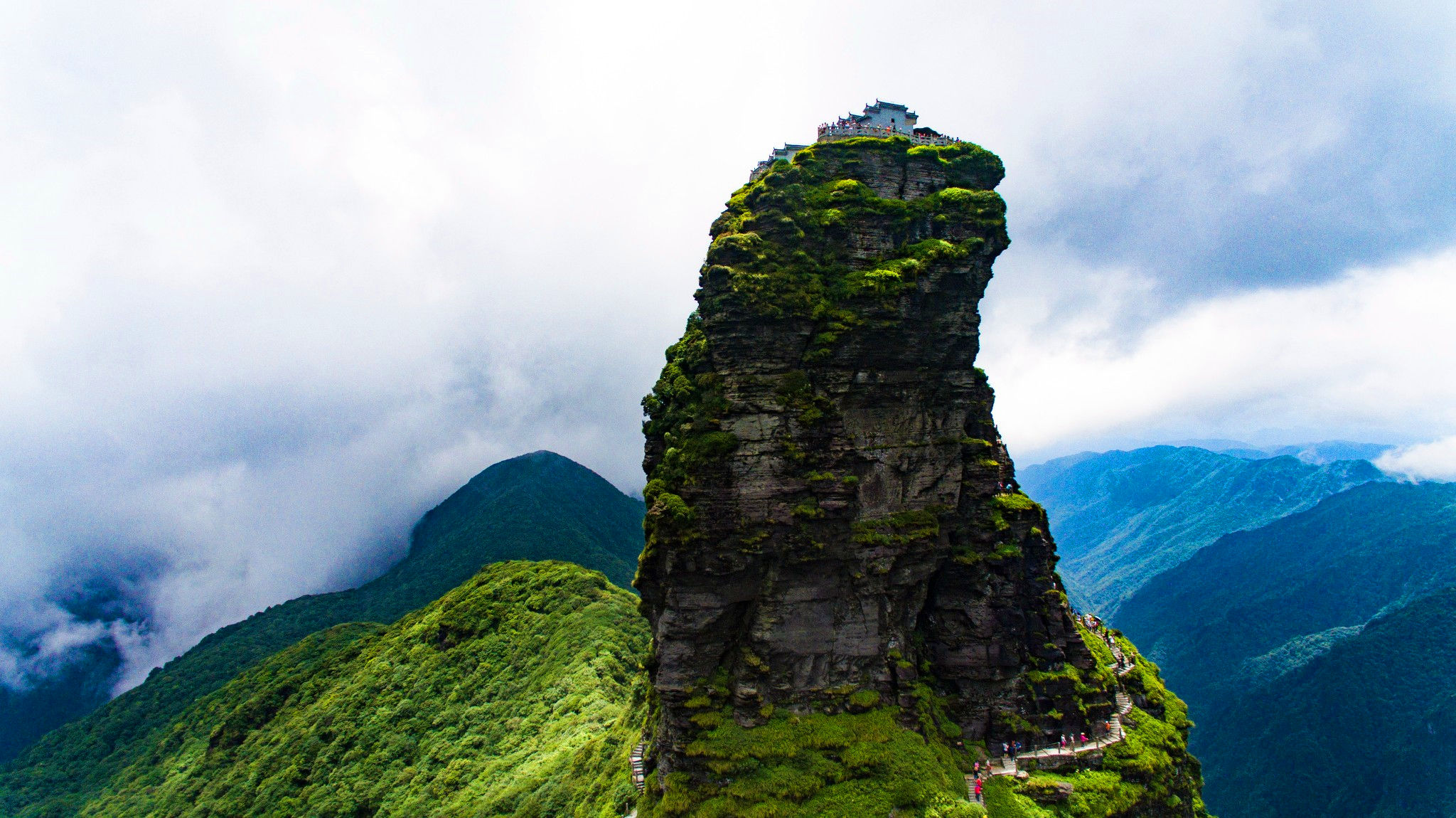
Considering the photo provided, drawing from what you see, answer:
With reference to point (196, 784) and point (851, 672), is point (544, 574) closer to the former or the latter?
point (196, 784)

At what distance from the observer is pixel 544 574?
310 ft

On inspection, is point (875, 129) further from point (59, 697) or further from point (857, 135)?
point (59, 697)

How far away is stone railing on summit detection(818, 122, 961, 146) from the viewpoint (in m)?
41.1

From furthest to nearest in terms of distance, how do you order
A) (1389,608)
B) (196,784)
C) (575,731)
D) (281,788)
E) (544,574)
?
(1389,608), (544,574), (196,784), (281,788), (575,731)

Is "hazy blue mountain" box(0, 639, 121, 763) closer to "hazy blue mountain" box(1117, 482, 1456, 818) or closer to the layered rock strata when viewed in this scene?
the layered rock strata

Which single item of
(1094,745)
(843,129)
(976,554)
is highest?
(843,129)

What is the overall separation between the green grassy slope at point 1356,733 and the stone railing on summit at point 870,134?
151 meters

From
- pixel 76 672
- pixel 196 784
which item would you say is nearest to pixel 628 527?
pixel 196 784

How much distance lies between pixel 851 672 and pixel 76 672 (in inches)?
9152

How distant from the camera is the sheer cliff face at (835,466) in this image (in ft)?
113

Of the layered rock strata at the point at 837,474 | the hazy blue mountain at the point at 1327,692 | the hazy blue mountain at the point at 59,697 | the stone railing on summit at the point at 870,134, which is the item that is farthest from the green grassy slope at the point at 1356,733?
the hazy blue mountain at the point at 59,697

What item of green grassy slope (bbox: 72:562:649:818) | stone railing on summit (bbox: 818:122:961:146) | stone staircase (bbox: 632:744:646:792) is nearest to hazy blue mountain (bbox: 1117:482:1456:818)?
green grassy slope (bbox: 72:562:649:818)

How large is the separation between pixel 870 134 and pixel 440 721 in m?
78.2

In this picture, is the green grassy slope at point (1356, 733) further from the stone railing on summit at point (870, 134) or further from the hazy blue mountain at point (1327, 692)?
the stone railing on summit at point (870, 134)
